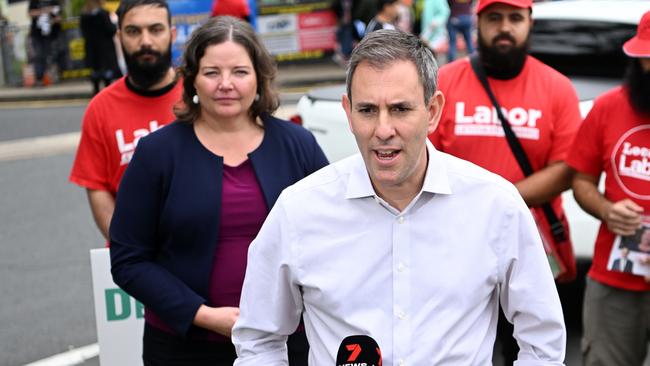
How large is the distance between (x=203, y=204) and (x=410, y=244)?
1.15m

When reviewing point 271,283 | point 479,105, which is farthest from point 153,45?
point 271,283

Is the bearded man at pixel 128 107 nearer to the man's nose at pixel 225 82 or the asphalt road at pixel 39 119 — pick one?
the man's nose at pixel 225 82

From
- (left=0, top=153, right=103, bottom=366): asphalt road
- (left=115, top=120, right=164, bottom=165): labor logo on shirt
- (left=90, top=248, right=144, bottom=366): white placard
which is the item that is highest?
(left=115, top=120, right=164, bottom=165): labor logo on shirt

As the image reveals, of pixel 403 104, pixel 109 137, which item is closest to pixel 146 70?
pixel 109 137

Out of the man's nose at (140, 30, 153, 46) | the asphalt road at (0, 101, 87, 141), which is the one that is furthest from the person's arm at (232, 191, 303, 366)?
the asphalt road at (0, 101, 87, 141)

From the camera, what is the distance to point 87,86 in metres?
20.9

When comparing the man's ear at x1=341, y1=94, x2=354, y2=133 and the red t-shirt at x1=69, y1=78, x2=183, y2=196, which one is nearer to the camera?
the man's ear at x1=341, y1=94, x2=354, y2=133

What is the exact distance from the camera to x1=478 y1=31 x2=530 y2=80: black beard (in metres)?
4.68

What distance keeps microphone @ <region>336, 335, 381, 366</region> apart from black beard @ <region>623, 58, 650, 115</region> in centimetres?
219

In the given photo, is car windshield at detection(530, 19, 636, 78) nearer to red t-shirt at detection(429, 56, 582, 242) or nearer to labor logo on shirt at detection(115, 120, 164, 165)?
red t-shirt at detection(429, 56, 582, 242)

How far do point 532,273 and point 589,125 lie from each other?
2028mm

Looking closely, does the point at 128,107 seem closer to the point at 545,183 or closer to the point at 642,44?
the point at 545,183

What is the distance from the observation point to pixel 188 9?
54.3 ft

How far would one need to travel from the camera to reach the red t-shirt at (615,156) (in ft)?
13.9
